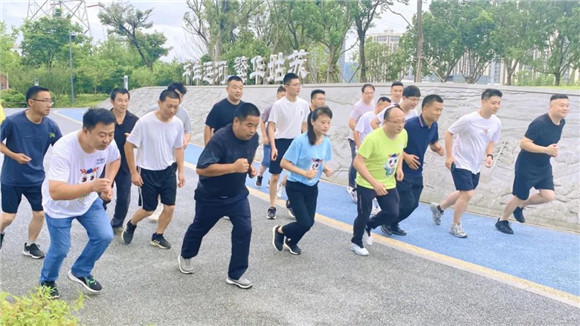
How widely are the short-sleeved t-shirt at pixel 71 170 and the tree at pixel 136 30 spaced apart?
158 feet

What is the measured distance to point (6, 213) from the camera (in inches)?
177

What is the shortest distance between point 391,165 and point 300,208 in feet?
3.68

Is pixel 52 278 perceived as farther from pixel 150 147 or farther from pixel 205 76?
pixel 205 76

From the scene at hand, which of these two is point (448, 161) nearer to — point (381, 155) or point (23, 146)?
point (381, 155)

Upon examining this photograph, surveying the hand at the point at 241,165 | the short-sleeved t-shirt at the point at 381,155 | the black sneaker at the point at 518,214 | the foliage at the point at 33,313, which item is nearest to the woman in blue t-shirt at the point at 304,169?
the short-sleeved t-shirt at the point at 381,155

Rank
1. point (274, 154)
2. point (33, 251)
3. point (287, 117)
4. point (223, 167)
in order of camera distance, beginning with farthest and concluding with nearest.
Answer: point (287, 117) < point (274, 154) < point (33, 251) < point (223, 167)

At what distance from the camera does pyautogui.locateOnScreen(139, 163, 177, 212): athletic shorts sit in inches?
194

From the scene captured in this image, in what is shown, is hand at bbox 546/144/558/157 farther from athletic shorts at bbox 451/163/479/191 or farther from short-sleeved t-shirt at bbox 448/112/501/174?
athletic shorts at bbox 451/163/479/191

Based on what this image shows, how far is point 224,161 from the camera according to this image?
399cm

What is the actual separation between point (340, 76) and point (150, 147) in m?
23.6

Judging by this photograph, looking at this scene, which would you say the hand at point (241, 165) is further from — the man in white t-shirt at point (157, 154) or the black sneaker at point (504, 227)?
the black sneaker at point (504, 227)

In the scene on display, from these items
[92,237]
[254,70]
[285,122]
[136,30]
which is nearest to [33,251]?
[92,237]

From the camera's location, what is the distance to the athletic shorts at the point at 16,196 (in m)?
4.47

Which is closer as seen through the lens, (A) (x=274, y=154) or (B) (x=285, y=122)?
(A) (x=274, y=154)
